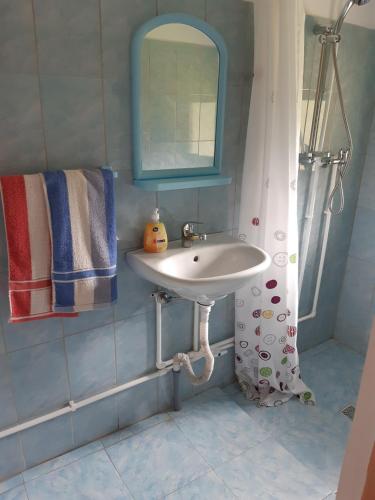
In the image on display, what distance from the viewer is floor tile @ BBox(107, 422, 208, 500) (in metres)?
1.66

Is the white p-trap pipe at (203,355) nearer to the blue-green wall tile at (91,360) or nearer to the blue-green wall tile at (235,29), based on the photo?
the blue-green wall tile at (91,360)

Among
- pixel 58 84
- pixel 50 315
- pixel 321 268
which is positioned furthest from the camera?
pixel 321 268

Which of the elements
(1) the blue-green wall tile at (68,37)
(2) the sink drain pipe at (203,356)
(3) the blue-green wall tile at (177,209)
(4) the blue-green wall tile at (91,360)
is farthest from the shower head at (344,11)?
(4) the blue-green wall tile at (91,360)

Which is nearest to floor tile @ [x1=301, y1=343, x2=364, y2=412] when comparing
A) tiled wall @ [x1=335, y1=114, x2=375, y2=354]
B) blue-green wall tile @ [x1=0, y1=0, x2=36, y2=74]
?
tiled wall @ [x1=335, y1=114, x2=375, y2=354]

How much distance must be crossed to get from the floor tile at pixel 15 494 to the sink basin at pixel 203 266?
1031 millimetres

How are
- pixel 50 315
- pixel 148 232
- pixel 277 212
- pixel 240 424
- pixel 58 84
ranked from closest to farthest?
pixel 58 84, pixel 50 315, pixel 148 232, pixel 277 212, pixel 240 424

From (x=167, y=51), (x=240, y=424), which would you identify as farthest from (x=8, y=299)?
(x=240, y=424)

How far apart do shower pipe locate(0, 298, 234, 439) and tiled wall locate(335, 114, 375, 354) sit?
0.99 metres

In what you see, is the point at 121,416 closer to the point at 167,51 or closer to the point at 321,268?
the point at 321,268

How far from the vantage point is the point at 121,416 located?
1.92 metres

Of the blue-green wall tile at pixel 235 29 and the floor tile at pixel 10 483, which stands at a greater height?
the blue-green wall tile at pixel 235 29

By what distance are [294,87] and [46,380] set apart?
1.62 meters

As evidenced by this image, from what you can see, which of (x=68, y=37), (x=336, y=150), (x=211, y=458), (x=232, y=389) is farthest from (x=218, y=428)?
(x=68, y=37)

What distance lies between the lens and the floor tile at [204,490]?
161cm
